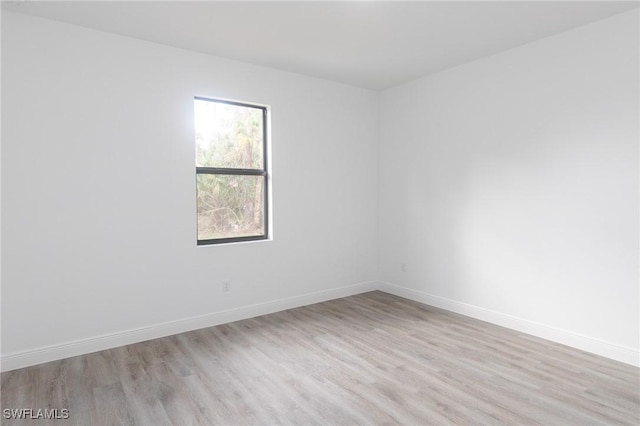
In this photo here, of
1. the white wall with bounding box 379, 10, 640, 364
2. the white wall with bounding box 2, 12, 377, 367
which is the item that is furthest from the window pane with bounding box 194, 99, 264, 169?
the white wall with bounding box 379, 10, 640, 364

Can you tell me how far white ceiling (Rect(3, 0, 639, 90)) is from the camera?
2.80 m

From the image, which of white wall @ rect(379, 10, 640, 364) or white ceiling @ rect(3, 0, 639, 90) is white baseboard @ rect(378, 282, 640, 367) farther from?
white ceiling @ rect(3, 0, 639, 90)

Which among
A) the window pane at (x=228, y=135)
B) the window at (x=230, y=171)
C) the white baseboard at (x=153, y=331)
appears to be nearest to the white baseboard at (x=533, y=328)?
the white baseboard at (x=153, y=331)

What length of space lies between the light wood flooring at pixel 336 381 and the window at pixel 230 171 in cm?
106

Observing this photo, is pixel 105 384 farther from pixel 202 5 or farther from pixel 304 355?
pixel 202 5

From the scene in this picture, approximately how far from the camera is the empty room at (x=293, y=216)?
8.75 feet

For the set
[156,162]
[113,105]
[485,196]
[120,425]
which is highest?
[113,105]

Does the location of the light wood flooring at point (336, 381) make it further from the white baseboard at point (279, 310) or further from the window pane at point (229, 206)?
the window pane at point (229, 206)

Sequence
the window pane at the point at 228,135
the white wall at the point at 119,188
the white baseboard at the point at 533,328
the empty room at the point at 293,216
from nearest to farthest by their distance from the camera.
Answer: the empty room at the point at 293,216 → the white wall at the point at 119,188 → the white baseboard at the point at 533,328 → the window pane at the point at 228,135

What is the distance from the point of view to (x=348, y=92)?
192 inches

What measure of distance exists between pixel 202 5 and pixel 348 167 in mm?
2642

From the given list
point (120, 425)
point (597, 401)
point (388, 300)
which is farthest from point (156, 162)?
point (597, 401)

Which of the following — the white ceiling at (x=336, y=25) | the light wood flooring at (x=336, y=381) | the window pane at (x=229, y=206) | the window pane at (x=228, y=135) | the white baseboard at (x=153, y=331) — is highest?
the white ceiling at (x=336, y=25)

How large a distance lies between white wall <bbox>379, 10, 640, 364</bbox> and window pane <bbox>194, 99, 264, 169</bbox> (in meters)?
1.89
